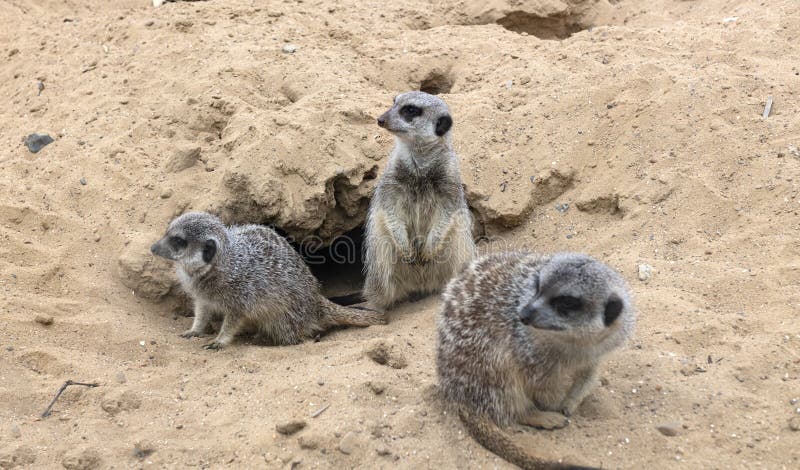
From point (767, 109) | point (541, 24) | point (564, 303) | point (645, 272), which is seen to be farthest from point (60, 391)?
point (541, 24)

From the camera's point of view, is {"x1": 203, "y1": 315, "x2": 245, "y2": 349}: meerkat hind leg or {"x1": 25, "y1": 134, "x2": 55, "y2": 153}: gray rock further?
{"x1": 25, "y1": 134, "x2": 55, "y2": 153}: gray rock

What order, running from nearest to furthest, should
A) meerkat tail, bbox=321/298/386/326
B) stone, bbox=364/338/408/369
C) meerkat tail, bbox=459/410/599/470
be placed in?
meerkat tail, bbox=459/410/599/470, stone, bbox=364/338/408/369, meerkat tail, bbox=321/298/386/326

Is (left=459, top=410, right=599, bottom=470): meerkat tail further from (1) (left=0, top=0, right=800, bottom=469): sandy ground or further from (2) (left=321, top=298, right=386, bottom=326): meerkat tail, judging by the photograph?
(2) (left=321, top=298, right=386, bottom=326): meerkat tail

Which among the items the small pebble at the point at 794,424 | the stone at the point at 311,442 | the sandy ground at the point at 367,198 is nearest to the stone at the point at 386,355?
the sandy ground at the point at 367,198

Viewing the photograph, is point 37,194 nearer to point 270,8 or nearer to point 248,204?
point 248,204

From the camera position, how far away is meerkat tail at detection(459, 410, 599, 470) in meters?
2.36

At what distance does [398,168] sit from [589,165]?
1248 mm

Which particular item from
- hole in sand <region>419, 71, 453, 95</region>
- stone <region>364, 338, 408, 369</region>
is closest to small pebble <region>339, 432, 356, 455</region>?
stone <region>364, 338, 408, 369</region>

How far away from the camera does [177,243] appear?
3.73 metres

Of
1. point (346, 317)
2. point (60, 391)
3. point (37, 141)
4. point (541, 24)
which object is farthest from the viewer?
point (541, 24)

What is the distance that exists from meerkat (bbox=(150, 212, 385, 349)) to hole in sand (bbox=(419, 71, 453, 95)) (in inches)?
72.0

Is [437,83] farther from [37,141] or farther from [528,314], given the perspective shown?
[528,314]

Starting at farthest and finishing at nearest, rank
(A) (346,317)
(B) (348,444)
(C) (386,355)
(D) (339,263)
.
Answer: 1. (D) (339,263)
2. (A) (346,317)
3. (C) (386,355)
4. (B) (348,444)

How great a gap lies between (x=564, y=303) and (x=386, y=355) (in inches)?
42.0
